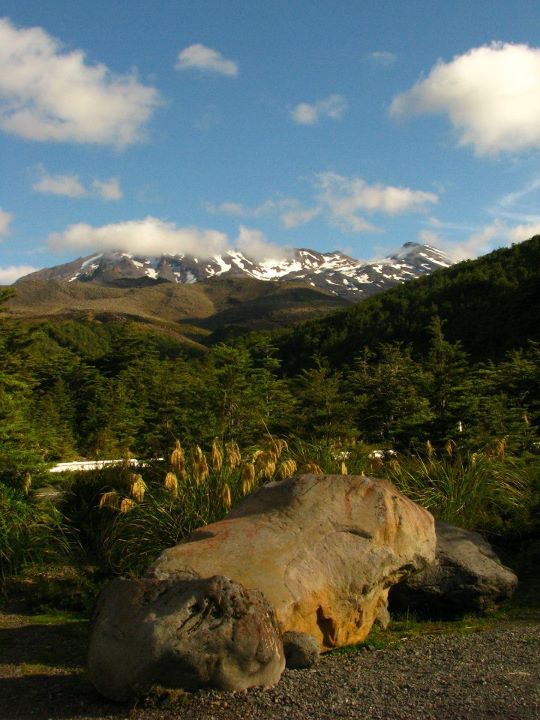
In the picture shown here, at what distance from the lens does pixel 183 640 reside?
464cm

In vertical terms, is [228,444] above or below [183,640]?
above

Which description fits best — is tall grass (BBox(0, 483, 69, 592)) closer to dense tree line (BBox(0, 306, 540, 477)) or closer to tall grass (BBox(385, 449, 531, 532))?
dense tree line (BBox(0, 306, 540, 477))

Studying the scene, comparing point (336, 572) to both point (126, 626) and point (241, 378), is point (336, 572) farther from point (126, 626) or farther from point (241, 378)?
point (241, 378)

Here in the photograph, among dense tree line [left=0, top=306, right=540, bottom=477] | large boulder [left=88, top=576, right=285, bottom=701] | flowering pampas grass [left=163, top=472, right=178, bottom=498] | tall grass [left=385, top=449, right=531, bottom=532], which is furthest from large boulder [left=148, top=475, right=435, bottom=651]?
dense tree line [left=0, top=306, right=540, bottom=477]

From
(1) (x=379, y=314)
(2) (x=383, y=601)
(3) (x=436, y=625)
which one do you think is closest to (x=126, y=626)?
(2) (x=383, y=601)

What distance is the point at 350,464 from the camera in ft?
30.9

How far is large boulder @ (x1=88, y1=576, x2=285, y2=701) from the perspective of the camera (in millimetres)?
4621

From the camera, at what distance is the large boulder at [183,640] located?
4.62 m

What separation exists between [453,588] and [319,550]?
1997 mm

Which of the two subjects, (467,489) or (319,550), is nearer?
(319,550)

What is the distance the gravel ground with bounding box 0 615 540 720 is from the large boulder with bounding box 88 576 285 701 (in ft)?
0.36

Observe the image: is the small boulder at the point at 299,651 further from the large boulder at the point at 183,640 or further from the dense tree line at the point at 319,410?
the dense tree line at the point at 319,410

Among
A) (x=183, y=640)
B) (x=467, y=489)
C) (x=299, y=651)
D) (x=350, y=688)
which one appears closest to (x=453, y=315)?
(x=467, y=489)

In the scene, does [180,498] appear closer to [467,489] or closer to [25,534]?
[25,534]
